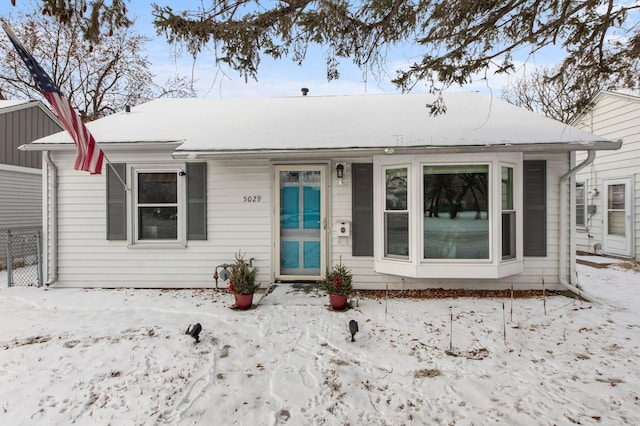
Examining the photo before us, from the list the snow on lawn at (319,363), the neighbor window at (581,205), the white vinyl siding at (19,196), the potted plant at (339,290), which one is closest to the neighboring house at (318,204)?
the snow on lawn at (319,363)

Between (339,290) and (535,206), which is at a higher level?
(535,206)

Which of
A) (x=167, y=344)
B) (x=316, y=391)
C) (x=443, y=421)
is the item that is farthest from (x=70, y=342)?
(x=443, y=421)

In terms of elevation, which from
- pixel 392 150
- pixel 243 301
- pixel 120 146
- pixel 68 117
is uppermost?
pixel 68 117

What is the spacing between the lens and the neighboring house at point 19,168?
31.1 feet

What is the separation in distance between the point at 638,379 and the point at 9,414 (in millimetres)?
5251

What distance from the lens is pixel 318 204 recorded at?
19.7ft

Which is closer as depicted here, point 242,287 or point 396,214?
point 242,287

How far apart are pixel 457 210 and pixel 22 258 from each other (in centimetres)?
990

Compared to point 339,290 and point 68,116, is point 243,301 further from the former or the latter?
point 68,116

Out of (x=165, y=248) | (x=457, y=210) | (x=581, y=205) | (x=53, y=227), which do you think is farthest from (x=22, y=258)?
(x=581, y=205)

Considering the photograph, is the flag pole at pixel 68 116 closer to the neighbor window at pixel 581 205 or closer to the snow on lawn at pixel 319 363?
the snow on lawn at pixel 319 363

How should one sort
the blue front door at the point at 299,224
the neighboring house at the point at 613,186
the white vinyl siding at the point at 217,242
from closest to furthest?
the white vinyl siding at the point at 217,242, the blue front door at the point at 299,224, the neighboring house at the point at 613,186

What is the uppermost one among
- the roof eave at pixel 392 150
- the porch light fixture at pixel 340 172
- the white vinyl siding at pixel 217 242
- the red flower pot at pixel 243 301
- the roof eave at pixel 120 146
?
the roof eave at pixel 120 146

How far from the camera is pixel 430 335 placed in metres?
3.91
